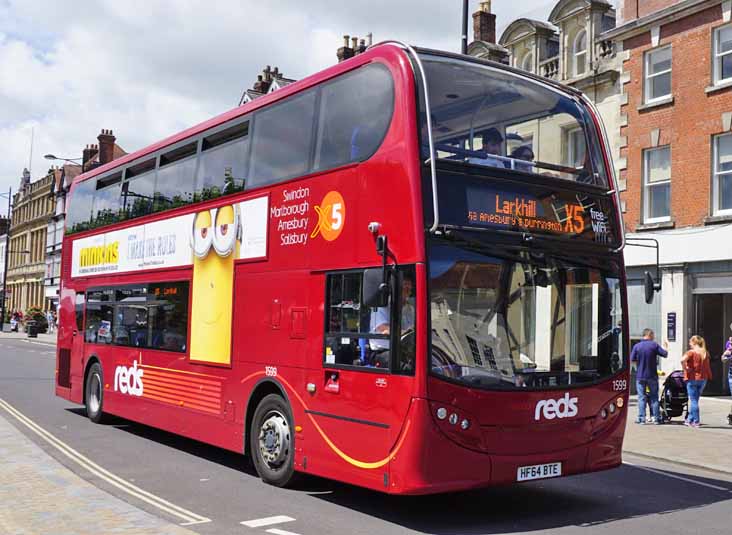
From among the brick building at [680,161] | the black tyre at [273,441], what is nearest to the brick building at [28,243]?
the brick building at [680,161]

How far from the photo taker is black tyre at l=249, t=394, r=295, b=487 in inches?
350

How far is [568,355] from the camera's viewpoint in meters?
8.02

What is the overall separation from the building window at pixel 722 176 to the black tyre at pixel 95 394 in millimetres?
14899

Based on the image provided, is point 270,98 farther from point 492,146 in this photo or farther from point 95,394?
point 95,394

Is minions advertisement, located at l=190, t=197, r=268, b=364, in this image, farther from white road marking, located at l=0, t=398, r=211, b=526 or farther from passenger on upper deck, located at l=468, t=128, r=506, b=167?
Answer: passenger on upper deck, located at l=468, t=128, r=506, b=167

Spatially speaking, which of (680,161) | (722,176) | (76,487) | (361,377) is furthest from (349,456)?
(680,161)

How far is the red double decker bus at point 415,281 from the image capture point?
23.8 feet

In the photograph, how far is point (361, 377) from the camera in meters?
7.75

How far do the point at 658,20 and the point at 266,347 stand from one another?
17442mm

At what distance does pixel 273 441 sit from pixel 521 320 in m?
3.14

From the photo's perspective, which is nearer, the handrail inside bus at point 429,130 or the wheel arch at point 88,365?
the handrail inside bus at point 429,130

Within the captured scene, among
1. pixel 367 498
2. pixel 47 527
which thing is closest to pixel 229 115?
pixel 367 498

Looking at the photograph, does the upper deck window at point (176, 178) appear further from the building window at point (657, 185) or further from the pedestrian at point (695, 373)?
the building window at point (657, 185)

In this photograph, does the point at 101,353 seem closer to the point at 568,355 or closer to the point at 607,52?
the point at 568,355
